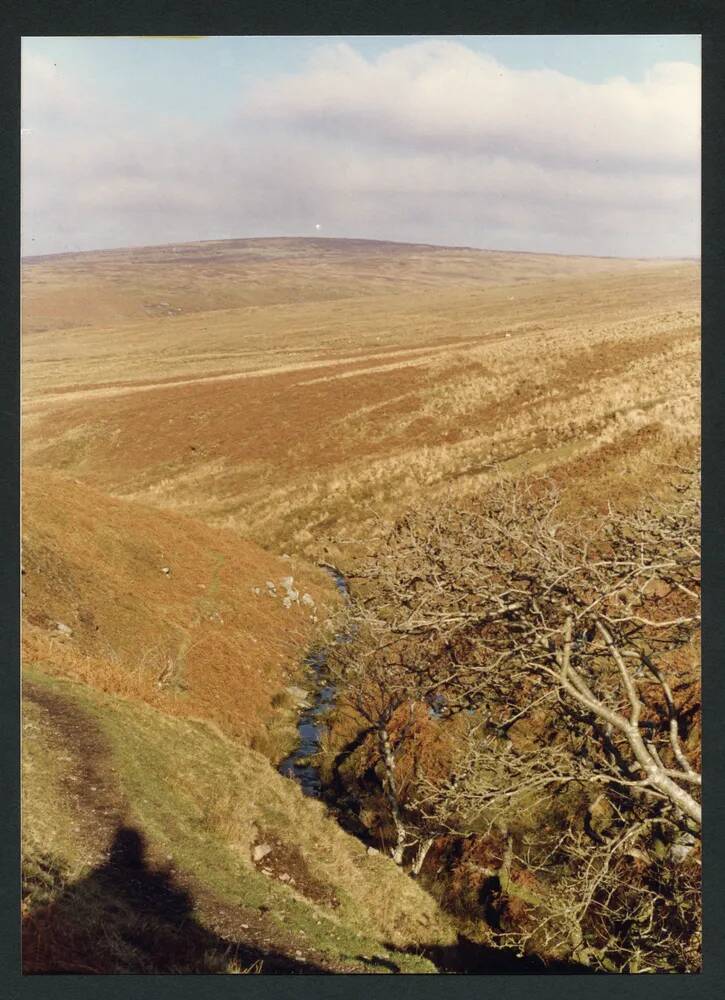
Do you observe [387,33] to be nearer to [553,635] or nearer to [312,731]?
[553,635]

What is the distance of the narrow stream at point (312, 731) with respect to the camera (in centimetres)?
1427

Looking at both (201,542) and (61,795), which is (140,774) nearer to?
(61,795)

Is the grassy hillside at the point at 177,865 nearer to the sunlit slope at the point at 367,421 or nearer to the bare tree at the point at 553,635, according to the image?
the bare tree at the point at 553,635

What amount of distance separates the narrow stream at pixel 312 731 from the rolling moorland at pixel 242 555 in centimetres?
35

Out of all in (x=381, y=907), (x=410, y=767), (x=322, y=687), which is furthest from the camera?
(x=322, y=687)

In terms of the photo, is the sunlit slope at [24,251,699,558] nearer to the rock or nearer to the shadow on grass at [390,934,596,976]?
the shadow on grass at [390,934,596,976]

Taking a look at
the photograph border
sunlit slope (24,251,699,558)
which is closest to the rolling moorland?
sunlit slope (24,251,699,558)

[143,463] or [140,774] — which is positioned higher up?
[143,463]

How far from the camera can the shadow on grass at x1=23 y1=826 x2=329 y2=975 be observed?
21.5 ft

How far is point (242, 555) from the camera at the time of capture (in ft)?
77.1

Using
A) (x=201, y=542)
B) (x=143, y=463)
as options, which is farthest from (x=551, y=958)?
(x=143, y=463)

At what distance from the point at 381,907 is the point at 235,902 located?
2024mm

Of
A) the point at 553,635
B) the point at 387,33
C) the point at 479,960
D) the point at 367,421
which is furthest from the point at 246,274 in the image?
the point at 553,635

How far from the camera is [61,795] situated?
863 centimetres
